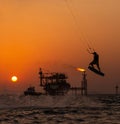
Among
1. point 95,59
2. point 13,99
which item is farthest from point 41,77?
point 95,59

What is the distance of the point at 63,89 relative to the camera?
135125mm

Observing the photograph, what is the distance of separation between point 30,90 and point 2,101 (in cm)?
7267

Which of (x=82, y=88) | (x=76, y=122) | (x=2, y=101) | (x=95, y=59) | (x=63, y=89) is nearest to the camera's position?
(x=76, y=122)

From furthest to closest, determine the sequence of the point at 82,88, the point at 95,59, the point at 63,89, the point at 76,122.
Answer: the point at 82,88, the point at 63,89, the point at 95,59, the point at 76,122

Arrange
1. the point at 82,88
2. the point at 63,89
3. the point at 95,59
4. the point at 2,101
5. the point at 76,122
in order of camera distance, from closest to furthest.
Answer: the point at 76,122 < the point at 95,59 < the point at 2,101 < the point at 63,89 < the point at 82,88

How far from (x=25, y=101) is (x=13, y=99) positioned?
7.49ft

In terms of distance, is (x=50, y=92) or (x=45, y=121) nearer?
(x=45, y=121)

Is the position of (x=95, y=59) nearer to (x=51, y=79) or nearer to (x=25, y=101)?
(x=25, y=101)

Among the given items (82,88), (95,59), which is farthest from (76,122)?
(82,88)

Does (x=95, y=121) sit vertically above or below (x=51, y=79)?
below

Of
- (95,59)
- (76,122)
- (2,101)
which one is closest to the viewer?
(76,122)

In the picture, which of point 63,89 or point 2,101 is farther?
point 63,89

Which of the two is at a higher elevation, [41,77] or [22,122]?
[41,77]

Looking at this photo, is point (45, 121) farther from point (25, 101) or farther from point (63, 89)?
point (63, 89)
